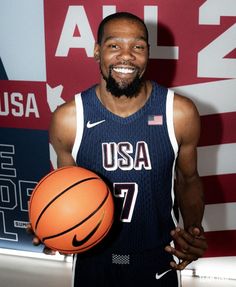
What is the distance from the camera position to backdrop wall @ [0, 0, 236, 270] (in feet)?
7.23

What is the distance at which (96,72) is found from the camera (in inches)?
94.0

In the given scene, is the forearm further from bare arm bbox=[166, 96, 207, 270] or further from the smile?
the smile

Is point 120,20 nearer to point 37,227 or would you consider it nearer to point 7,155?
point 37,227

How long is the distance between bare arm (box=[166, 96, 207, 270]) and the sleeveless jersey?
6cm

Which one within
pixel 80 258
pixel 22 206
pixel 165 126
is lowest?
pixel 22 206

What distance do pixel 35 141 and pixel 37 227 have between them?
1.32 m

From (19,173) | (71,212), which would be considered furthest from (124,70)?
(19,173)

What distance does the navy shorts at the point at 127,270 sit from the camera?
151 cm

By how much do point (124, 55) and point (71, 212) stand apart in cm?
59

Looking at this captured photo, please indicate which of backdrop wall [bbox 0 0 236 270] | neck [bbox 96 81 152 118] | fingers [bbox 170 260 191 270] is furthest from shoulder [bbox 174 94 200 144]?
backdrop wall [bbox 0 0 236 270]

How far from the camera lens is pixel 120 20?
146 cm

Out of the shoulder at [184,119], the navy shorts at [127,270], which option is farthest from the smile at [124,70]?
the navy shorts at [127,270]

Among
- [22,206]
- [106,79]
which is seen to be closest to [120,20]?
[106,79]

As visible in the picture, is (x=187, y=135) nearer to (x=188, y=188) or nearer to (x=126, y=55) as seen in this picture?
(x=188, y=188)
